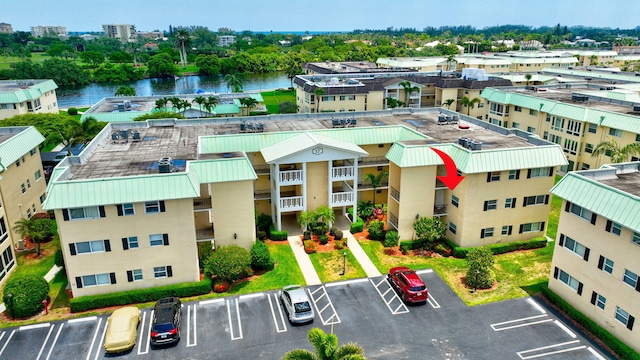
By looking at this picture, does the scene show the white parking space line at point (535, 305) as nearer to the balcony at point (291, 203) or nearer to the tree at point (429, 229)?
the tree at point (429, 229)

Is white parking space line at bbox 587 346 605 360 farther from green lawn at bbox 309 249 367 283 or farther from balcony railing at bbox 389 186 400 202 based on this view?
balcony railing at bbox 389 186 400 202

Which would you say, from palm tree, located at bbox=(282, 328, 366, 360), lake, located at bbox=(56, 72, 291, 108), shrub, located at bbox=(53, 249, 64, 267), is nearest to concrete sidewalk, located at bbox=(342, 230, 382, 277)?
palm tree, located at bbox=(282, 328, 366, 360)

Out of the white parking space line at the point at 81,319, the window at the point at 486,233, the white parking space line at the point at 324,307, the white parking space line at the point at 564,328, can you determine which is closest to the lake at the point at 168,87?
the white parking space line at the point at 81,319

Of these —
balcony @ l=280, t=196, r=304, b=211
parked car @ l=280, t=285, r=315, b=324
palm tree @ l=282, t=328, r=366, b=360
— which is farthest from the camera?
balcony @ l=280, t=196, r=304, b=211

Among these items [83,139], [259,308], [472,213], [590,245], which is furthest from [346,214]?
[83,139]

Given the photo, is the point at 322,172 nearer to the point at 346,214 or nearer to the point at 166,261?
the point at 346,214

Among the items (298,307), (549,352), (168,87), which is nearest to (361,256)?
(298,307)
